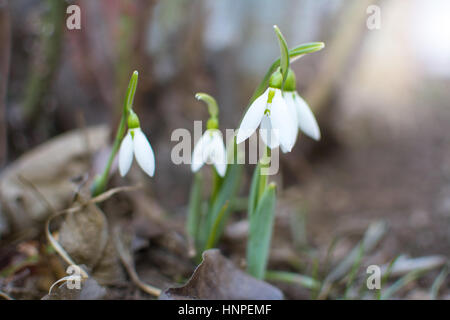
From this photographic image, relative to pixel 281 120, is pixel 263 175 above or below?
below

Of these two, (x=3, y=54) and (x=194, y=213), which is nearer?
(x=194, y=213)

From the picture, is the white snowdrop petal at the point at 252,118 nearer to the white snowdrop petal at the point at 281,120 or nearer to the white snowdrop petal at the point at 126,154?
the white snowdrop petal at the point at 281,120

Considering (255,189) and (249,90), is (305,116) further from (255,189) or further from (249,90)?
(249,90)

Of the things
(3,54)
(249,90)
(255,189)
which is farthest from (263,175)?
(3,54)

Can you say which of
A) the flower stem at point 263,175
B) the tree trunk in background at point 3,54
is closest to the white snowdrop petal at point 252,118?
the flower stem at point 263,175

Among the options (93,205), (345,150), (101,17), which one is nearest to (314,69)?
(345,150)

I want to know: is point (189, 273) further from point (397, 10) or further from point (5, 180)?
point (397, 10)

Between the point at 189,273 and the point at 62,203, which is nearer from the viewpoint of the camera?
the point at 189,273
